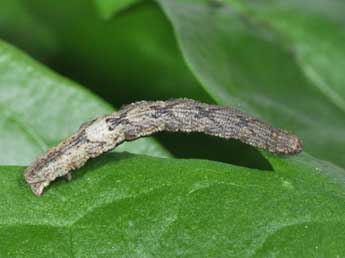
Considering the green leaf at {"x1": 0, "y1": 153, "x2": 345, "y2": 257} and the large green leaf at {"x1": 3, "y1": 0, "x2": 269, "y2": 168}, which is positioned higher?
the green leaf at {"x1": 0, "y1": 153, "x2": 345, "y2": 257}

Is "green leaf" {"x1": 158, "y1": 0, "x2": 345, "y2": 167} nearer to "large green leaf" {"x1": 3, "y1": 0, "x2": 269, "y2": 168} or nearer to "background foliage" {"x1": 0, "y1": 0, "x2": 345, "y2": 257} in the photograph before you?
"background foliage" {"x1": 0, "y1": 0, "x2": 345, "y2": 257}

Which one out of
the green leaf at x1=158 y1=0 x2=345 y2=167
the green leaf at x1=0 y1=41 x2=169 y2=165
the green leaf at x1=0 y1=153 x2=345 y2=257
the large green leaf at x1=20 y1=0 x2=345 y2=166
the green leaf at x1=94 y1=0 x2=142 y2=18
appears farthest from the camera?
the green leaf at x1=94 y1=0 x2=142 y2=18

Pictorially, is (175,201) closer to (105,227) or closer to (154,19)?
(105,227)

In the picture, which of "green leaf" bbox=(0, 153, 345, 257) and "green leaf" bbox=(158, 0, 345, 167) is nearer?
"green leaf" bbox=(0, 153, 345, 257)

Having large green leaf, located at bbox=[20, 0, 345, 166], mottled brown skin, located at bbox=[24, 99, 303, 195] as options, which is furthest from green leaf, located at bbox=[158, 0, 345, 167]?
mottled brown skin, located at bbox=[24, 99, 303, 195]

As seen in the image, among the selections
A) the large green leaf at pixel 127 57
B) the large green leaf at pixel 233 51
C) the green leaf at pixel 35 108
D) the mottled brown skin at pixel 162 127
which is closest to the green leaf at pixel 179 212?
the mottled brown skin at pixel 162 127

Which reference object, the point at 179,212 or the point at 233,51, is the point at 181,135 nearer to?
the point at 233,51

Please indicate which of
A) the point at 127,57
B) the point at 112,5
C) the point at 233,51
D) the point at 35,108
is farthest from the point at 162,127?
the point at 127,57

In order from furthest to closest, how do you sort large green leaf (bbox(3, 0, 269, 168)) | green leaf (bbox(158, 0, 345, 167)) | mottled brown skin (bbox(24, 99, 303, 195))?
large green leaf (bbox(3, 0, 269, 168)) < green leaf (bbox(158, 0, 345, 167)) < mottled brown skin (bbox(24, 99, 303, 195))
